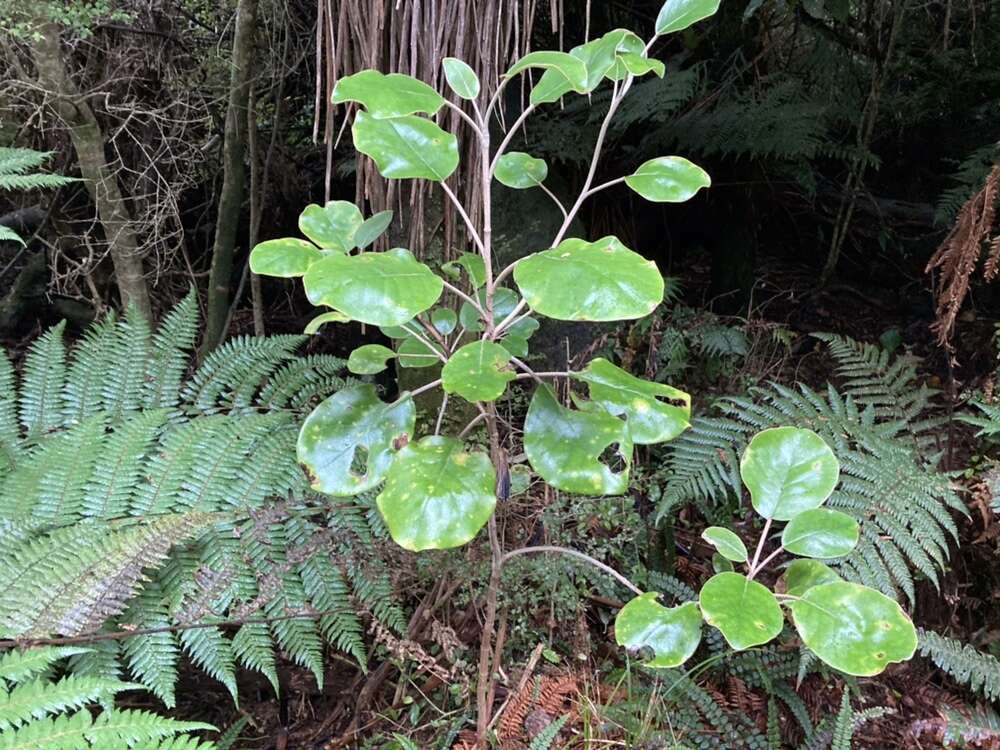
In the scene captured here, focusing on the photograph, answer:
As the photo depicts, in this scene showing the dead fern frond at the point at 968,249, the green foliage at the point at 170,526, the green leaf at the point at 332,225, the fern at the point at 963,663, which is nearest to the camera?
the green leaf at the point at 332,225

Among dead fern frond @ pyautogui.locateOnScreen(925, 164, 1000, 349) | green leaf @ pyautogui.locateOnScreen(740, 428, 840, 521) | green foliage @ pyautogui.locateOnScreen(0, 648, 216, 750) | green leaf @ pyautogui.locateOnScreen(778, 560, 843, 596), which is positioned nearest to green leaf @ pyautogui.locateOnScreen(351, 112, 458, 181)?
green leaf @ pyautogui.locateOnScreen(740, 428, 840, 521)

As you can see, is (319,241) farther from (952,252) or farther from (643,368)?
(952,252)

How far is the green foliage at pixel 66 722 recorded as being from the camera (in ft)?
2.72

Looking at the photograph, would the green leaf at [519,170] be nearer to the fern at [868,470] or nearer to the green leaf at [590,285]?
the green leaf at [590,285]

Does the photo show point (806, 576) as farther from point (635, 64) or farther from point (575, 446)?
point (635, 64)

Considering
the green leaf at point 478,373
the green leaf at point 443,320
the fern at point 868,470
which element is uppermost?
the green leaf at point 478,373

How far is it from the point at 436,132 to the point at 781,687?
131cm

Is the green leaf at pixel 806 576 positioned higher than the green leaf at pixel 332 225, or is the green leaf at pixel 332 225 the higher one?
the green leaf at pixel 332 225

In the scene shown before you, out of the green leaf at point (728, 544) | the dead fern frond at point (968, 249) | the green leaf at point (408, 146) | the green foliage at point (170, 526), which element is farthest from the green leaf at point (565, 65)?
the dead fern frond at point (968, 249)

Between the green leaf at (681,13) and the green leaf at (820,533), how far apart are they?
1.85 ft

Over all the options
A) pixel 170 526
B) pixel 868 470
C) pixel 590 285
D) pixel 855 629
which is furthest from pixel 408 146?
pixel 868 470

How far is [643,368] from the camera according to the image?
195 cm

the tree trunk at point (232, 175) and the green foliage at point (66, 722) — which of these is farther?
the tree trunk at point (232, 175)

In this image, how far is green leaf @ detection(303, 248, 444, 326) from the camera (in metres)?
0.60
